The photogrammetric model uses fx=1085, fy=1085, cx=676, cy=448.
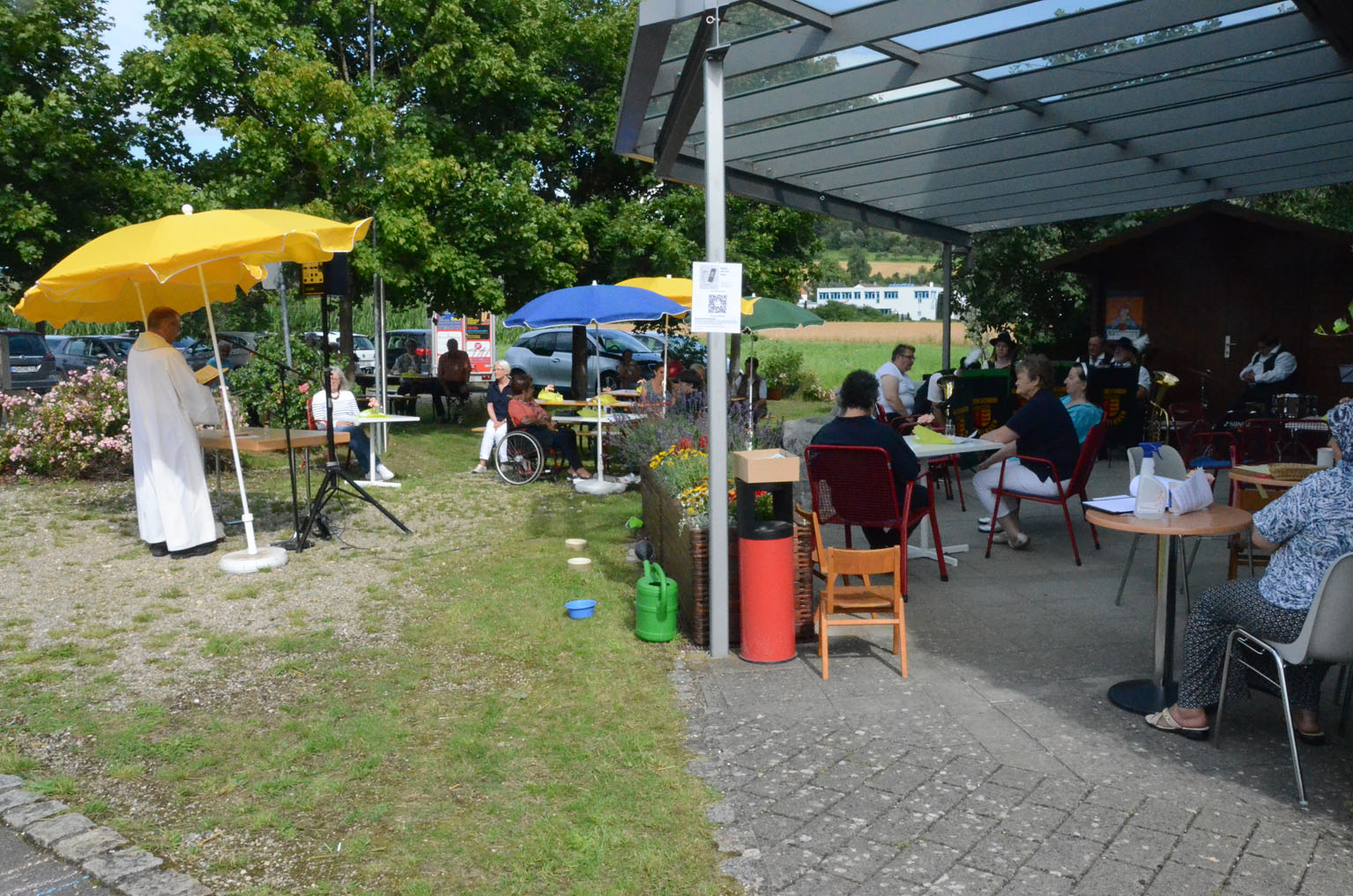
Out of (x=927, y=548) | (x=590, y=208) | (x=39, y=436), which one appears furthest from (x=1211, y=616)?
(x=590, y=208)

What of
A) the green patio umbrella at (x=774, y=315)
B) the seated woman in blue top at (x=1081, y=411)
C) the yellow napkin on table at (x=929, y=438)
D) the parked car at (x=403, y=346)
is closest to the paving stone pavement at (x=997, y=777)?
the yellow napkin on table at (x=929, y=438)

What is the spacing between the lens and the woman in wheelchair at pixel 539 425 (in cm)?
1095

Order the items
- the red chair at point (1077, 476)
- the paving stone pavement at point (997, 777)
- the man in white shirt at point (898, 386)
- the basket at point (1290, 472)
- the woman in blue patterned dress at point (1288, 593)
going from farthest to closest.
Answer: the man in white shirt at point (898, 386)
the red chair at point (1077, 476)
the basket at point (1290, 472)
the woman in blue patterned dress at point (1288, 593)
the paving stone pavement at point (997, 777)

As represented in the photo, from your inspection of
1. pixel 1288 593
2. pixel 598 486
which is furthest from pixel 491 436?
pixel 1288 593

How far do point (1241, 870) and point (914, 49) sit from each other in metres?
4.95

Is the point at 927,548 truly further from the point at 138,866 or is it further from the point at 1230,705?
the point at 138,866

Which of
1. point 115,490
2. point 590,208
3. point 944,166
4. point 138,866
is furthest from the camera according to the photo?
point 590,208

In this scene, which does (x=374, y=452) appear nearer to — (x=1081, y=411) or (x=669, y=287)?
(x=669, y=287)

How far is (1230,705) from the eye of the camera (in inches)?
170

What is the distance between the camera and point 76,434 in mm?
10812

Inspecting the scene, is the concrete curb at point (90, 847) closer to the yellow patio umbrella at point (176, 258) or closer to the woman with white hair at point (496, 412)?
the yellow patio umbrella at point (176, 258)

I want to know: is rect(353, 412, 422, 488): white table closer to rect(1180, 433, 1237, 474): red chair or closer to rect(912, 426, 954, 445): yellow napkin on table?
rect(912, 426, 954, 445): yellow napkin on table

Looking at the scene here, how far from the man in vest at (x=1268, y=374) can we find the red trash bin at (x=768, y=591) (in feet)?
28.2

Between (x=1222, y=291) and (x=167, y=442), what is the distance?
12.5 m
